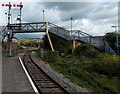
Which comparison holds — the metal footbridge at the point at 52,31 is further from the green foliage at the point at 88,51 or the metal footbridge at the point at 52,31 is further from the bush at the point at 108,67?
the bush at the point at 108,67

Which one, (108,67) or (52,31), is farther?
(52,31)

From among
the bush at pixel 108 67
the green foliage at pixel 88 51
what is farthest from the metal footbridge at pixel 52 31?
the bush at pixel 108 67

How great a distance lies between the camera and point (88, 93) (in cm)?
867

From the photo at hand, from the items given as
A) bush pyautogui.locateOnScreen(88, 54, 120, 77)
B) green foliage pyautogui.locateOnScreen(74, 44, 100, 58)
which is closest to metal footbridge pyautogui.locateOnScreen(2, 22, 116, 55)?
green foliage pyautogui.locateOnScreen(74, 44, 100, 58)

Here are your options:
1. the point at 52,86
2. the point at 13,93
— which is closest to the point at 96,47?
the point at 52,86

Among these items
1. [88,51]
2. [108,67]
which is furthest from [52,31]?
[108,67]

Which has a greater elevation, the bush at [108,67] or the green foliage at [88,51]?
the green foliage at [88,51]

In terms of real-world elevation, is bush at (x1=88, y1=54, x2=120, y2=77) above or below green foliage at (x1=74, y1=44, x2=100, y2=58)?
below

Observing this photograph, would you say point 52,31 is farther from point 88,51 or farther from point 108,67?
point 108,67

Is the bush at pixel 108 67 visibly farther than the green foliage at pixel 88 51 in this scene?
No

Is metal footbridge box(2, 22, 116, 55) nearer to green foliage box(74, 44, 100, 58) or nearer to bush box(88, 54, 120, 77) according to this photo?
green foliage box(74, 44, 100, 58)

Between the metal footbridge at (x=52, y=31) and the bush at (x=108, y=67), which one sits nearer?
the bush at (x=108, y=67)

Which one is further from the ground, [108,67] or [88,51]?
[88,51]

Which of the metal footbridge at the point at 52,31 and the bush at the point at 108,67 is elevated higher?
the metal footbridge at the point at 52,31
